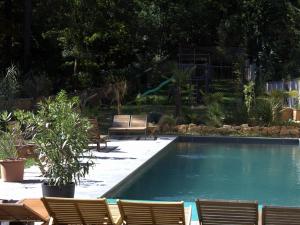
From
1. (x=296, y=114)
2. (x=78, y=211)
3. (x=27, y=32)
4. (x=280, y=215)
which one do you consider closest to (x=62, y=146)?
(x=78, y=211)

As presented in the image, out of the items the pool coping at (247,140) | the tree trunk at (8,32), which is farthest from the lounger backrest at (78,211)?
the tree trunk at (8,32)

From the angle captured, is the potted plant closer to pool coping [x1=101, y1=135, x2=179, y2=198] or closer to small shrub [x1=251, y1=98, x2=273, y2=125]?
pool coping [x1=101, y1=135, x2=179, y2=198]

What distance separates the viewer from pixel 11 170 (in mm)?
9492

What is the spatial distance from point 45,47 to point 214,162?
1638 centimetres

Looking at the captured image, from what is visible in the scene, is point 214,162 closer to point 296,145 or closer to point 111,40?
point 296,145

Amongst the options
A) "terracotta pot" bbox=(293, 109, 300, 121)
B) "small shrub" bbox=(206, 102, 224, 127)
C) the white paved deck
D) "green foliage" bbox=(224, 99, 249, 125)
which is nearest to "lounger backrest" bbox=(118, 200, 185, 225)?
the white paved deck

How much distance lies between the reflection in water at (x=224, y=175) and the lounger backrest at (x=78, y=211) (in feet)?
12.8

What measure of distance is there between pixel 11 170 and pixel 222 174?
4816 millimetres

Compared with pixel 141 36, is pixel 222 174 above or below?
below

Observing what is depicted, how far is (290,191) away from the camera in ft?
34.5

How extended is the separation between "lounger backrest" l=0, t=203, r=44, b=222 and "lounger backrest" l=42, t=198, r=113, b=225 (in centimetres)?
18

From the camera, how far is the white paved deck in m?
8.60

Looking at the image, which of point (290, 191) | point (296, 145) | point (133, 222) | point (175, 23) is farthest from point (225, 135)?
point (175, 23)

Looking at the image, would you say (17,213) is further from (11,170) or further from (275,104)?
(275,104)
